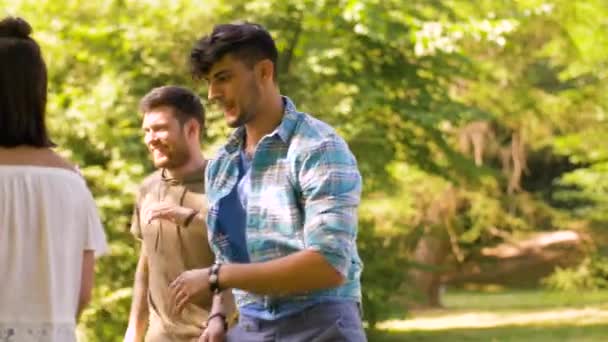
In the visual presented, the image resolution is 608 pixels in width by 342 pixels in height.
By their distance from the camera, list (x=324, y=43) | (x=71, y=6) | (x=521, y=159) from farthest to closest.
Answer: (x=521, y=159) → (x=324, y=43) → (x=71, y=6)

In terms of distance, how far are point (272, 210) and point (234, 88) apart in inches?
13.5

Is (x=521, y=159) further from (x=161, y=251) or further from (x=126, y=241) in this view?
(x=161, y=251)

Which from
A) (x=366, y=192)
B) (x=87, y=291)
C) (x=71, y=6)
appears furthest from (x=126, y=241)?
(x=87, y=291)

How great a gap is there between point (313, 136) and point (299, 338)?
55cm

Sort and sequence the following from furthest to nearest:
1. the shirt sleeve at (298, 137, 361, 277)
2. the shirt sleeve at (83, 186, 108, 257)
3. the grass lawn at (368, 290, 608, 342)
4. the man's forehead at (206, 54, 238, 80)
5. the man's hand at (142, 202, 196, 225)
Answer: the grass lawn at (368, 290, 608, 342) → the man's hand at (142, 202, 196, 225) → the shirt sleeve at (83, 186, 108, 257) → the man's forehead at (206, 54, 238, 80) → the shirt sleeve at (298, 137, 361, 277)

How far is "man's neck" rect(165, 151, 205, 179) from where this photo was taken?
20.3 feet

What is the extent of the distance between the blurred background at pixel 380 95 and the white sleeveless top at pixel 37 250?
9178 millimetres

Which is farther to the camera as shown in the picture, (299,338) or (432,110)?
(432,110)

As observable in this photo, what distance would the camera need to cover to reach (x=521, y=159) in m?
30.1

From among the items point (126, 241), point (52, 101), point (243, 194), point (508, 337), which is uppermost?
point (243, 194)

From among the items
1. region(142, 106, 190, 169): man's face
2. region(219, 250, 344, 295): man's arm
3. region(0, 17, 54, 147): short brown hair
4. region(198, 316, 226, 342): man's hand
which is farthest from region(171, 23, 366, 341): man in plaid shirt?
region(142, 106, 190, 169): man's face

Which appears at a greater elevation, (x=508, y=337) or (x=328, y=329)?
(x=328, y=329)

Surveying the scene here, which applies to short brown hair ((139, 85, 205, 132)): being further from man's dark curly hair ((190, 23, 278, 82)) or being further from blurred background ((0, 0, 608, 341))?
blurred background ((0, 0, 608, 341))

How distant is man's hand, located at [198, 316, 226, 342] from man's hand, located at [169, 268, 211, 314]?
513mm
